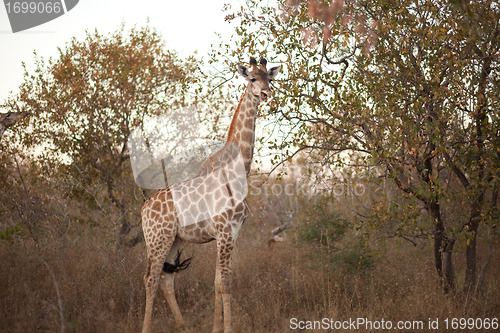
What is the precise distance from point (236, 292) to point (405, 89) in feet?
15.3

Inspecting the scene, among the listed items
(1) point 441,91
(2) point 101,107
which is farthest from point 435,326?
(2) point 101,107

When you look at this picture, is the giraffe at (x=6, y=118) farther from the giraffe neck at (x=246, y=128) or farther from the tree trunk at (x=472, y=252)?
the tree trunk at (x=472, y=252)

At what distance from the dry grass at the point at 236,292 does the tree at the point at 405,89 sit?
109cm

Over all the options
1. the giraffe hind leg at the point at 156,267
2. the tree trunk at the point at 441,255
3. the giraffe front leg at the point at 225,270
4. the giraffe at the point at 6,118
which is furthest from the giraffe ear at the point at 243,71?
the giraffe at the point at 6,118

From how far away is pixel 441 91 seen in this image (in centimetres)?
682

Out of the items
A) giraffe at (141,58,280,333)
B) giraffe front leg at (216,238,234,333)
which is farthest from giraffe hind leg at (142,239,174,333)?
giraffe front leg at (216,238,234,333)

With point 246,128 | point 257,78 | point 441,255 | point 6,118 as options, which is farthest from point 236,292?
point 6,118

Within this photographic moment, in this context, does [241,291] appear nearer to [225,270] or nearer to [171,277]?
[171,277]

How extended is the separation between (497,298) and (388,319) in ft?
7.03

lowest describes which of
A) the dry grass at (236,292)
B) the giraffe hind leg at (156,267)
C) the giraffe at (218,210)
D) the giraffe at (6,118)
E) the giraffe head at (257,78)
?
the dry grass at (236,292)

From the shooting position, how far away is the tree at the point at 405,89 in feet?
22.1

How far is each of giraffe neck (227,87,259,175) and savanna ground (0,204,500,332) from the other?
7.65ft

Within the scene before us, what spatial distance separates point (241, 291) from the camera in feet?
28.9

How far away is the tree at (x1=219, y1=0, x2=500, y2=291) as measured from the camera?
672 cm
